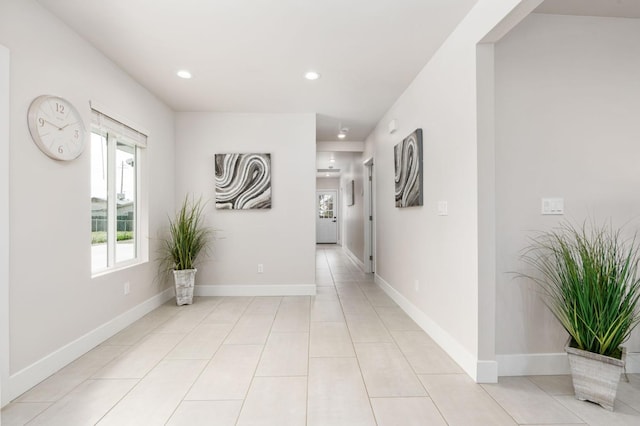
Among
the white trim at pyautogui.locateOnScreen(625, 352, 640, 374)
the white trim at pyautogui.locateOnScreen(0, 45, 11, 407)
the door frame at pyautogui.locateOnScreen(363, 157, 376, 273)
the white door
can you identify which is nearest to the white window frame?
the white trim at pyautogui.locateOnScreen(0, 45, 11, 407)

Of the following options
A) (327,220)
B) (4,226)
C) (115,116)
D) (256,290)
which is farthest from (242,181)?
(327,220)

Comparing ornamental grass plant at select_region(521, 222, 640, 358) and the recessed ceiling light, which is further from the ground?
the recessed ceiling light

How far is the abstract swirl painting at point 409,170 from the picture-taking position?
3309 mm

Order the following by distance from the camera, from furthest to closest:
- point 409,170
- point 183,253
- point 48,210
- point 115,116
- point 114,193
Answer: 1. point 183,253
2. point 409,170
3. point 114,193
4. point 115,116
5. point 48,210

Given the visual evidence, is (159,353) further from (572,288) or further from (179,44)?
(572,288)

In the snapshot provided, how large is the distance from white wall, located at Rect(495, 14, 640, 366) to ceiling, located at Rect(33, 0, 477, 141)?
62 centimetres

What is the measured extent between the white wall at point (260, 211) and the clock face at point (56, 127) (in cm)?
200

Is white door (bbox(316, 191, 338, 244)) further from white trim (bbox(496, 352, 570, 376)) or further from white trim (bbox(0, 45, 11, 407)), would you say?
white trim (bbox(0, 45, 11, 407))

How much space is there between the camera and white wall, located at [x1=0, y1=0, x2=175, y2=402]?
6.91 feet

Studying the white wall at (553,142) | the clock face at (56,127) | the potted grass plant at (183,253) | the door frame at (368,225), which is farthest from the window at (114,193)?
the door frame at (368,225)

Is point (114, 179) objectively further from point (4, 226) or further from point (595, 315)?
point (595, 315)

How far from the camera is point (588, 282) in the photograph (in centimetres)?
202

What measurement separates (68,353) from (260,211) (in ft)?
8.60

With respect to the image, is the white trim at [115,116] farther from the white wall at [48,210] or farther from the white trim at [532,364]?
the white trim at [532,364]
